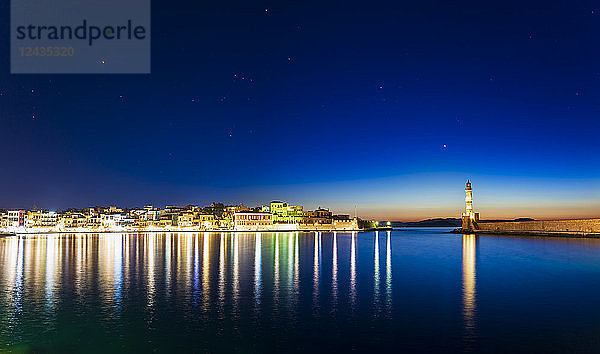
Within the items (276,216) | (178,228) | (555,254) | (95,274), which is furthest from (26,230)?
(555,254)

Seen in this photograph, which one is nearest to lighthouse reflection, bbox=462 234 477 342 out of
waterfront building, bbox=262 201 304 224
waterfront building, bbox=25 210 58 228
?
waterfront building, bbox=262 201 304 224

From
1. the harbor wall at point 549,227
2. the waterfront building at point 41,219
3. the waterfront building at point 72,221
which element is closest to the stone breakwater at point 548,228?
the harbor wall at point 549,227

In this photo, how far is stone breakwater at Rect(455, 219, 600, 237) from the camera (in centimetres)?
6294

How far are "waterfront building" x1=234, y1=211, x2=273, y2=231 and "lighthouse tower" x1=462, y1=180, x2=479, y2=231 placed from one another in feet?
205

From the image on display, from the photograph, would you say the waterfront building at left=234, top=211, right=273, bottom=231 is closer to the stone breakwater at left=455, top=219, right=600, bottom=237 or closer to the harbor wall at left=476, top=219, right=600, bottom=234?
the stone breakwater at left=455, top=219, right=600, bottom=237

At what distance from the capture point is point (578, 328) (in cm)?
1420

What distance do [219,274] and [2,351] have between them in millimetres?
15332

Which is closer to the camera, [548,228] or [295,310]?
[295,310]

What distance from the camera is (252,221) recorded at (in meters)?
143

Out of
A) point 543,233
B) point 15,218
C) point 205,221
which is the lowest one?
point 205,221

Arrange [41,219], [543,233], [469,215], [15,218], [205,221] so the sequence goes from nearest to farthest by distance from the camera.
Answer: [543,233]
[469,215]
[205,221]
[15,218]
[41,219]

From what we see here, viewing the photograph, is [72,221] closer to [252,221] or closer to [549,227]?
[252,221]

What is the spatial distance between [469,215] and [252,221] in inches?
2654

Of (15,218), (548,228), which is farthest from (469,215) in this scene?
(15,218)
